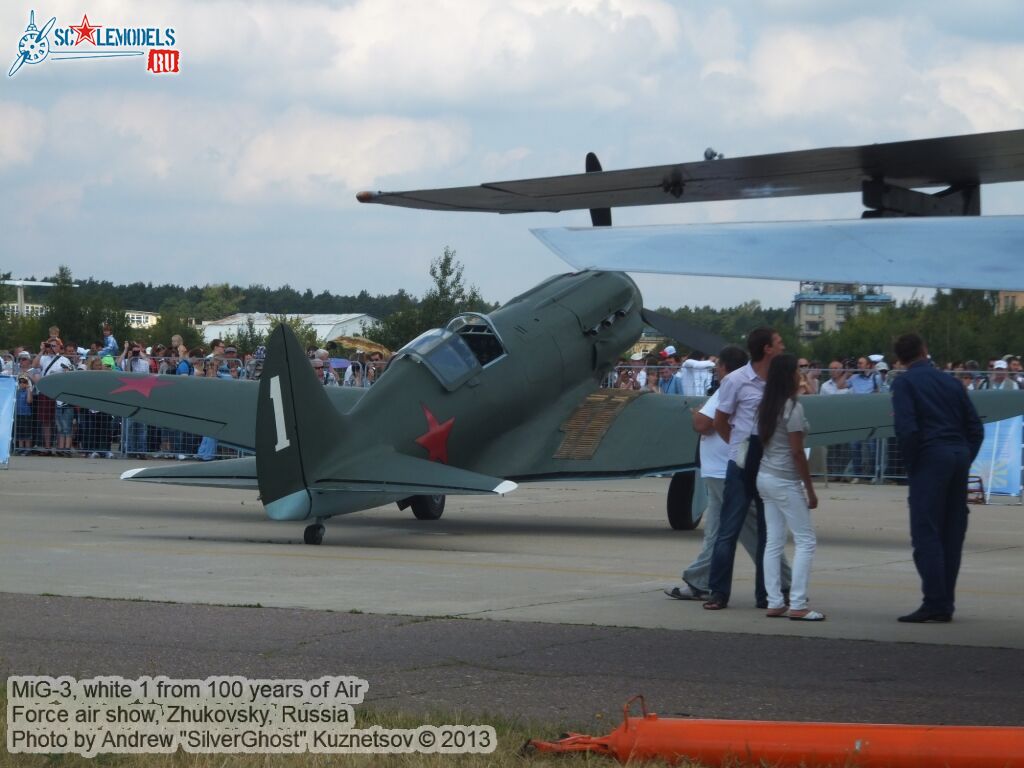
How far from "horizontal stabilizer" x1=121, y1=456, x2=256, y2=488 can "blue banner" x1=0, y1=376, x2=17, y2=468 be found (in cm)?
995

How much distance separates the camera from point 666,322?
57.8 feet

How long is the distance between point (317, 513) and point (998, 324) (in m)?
7.19

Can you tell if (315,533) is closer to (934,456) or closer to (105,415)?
(934,456)

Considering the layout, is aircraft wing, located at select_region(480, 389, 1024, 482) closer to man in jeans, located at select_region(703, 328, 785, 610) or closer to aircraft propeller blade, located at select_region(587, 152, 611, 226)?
aircraft propeller blade, located at select_region(587, 152, 611, 226)

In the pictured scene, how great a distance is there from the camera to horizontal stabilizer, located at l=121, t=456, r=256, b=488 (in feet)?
44.4

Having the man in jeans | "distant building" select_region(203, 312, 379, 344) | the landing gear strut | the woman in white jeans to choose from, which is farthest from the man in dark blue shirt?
"distant building" select_region(203, 312, 379, 344)

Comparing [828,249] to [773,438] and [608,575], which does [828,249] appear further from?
[608,575]

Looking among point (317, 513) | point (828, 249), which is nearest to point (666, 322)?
point (317, 513)

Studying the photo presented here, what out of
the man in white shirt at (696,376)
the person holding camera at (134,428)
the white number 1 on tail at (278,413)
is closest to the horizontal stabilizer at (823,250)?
the white number 1 on tail at (278,413)

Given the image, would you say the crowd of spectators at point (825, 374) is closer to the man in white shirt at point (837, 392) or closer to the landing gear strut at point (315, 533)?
the man in white shirt at point (837, 392)

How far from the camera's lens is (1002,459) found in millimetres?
19984

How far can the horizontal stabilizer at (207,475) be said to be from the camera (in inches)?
532

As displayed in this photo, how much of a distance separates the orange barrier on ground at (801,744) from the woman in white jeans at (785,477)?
372 centimetres

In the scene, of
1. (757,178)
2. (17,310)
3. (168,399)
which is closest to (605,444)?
(168,399)
